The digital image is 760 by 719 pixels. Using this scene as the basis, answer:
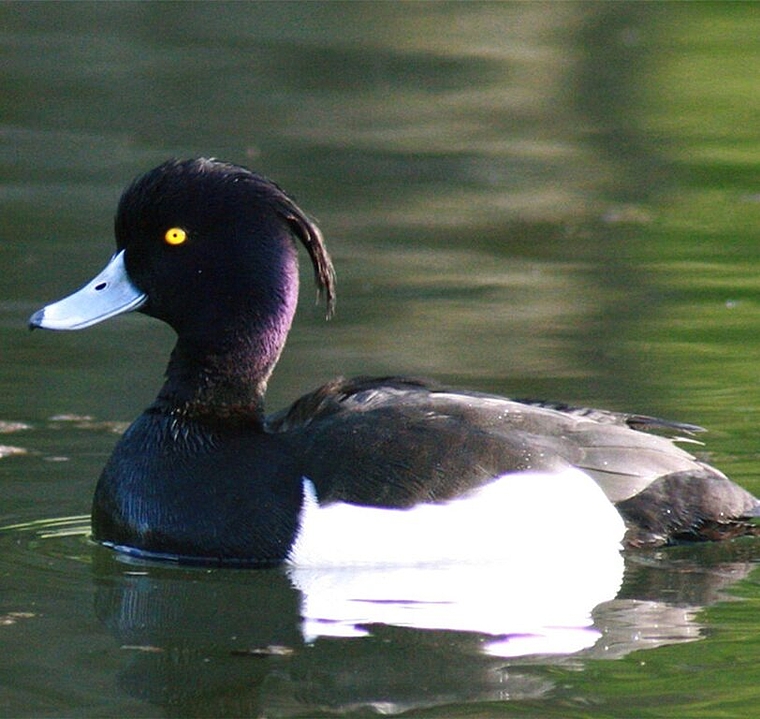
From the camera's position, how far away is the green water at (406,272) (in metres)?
5.27

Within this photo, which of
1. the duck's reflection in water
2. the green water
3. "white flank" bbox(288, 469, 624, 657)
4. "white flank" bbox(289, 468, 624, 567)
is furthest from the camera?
"white flank" bbox(289, 468, 624, 567)

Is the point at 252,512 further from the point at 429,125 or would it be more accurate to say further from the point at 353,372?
the point at 429,125

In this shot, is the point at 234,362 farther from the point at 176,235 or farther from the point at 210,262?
the point at 176,235

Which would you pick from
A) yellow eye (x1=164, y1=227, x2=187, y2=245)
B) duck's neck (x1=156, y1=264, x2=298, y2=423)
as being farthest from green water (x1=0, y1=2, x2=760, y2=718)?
yellow eye (x1=164, y1=227, x2=187, y2=245)

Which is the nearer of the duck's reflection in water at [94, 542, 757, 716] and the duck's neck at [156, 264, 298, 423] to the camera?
the duck's reflection in water at [94, 542, 757, 716]

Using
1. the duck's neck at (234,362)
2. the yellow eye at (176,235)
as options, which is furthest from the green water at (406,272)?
the yellow eye at (176,235)

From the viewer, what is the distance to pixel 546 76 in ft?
53.7

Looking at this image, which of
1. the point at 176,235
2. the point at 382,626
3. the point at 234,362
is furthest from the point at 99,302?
the point at 382,626

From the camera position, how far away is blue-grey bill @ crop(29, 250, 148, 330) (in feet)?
21.2

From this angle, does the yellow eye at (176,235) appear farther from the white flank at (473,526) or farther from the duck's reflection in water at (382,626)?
the duck's reflection in water at (382,626)

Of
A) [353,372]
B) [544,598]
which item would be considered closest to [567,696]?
[544,598]

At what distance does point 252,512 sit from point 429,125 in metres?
9.01

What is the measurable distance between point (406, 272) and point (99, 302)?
4.07m

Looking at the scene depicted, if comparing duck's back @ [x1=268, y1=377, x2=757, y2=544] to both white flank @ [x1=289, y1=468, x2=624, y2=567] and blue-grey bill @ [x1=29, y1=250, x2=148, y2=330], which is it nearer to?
white flank @ [x1=289, y1=468, x2=624, y2=567]
